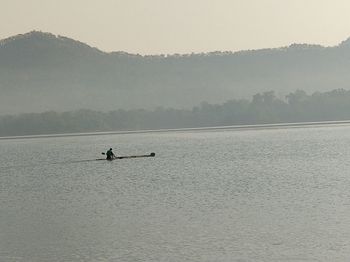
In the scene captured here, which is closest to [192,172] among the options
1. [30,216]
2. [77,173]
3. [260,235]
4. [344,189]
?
[77,173]

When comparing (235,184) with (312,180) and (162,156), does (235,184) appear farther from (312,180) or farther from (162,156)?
(162,156)

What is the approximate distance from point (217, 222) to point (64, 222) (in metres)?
12.0

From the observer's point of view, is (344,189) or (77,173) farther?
(77,173)

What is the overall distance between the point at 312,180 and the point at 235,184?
945cm

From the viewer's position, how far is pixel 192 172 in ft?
329

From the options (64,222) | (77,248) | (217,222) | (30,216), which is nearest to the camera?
(77,248)

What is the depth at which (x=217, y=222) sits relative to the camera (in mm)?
48531

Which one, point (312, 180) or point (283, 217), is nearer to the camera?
point (283, 217)

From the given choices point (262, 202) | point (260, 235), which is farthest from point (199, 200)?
point (260, 235)

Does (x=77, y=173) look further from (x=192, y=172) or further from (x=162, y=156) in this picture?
(x=162, y=156)

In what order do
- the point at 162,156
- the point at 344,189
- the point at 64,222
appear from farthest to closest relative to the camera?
the point at 162,156 → the point at 344,189 → the point at 64,222

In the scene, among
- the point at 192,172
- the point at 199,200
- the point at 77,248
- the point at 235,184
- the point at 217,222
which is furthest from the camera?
the point at 192,172

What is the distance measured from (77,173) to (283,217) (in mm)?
59330

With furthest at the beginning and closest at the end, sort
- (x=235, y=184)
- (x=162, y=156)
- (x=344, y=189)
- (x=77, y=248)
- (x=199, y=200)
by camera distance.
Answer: (x=162, y=156), (x=235, y=184), (x=344, y=189), (x=199, y=200), (x=77, y=248)
